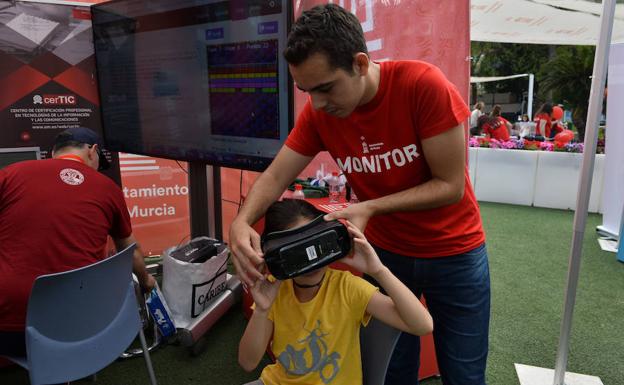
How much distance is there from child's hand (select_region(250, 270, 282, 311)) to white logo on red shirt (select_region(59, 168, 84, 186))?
108 cm

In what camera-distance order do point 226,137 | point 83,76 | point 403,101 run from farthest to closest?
point 83,76
point 226,137
point 403,101

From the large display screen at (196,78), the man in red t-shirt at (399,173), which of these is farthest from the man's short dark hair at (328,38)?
the large display screen at (196,78)

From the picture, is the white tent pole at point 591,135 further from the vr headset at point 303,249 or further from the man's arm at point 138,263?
the man's arm at point 138,263

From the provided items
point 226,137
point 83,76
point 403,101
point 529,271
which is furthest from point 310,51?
point 529,271

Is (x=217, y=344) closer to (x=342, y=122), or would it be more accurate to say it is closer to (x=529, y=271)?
(x=342, y=122)

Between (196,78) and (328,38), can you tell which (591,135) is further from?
(196,78)

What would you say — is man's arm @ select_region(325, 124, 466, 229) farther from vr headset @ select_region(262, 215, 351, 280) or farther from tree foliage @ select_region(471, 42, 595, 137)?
tree foliage @ select_region(471, 42, 595, 137)

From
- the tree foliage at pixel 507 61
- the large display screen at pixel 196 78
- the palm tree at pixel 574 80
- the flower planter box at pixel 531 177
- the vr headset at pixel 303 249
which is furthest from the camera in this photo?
the tree foliage at pixel 507 61

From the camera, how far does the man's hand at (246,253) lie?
3.45 ft

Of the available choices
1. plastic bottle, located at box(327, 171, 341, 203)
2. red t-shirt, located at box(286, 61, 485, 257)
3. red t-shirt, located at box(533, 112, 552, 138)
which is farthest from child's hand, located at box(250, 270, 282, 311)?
red t-shirt, located at box(533, 112, 552, 138)

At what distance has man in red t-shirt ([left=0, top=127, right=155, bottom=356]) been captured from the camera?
170cm

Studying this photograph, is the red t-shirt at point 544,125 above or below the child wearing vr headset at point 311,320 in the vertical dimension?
above

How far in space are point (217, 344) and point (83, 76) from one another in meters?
2.00

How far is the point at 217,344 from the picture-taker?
269 centimetres
